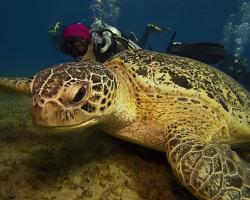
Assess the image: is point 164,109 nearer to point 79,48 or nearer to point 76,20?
point 79,48

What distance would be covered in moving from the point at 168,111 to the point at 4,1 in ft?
318

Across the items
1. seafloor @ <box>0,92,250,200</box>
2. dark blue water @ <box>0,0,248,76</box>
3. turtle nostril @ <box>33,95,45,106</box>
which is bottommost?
dark blue water @ <box>0,0,248,76</box>

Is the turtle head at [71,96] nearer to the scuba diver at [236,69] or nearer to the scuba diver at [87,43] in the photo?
the scuba diver at [87,43]

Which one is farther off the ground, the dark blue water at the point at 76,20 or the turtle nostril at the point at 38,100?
the turtle nostril at the point at 38,100

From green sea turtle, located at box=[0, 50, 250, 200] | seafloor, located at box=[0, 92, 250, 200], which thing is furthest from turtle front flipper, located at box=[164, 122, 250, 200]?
seafloor, located at box=[0, 92, 250, 200]

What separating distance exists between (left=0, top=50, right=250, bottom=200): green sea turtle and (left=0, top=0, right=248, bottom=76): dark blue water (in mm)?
17679

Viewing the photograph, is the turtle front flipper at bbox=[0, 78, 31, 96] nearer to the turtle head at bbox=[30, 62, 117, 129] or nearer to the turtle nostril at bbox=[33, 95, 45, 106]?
the turtle head at bbox=[30, 62, 117, 129]

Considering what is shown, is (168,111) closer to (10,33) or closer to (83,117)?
(83,117)

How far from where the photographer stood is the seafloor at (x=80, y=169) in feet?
8.11

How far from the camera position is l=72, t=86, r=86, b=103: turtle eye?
218 cm

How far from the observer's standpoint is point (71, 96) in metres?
2.14

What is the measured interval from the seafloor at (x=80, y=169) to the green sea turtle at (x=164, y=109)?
28 cm

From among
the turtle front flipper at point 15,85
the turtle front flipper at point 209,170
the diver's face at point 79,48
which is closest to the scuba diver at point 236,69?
the diver's face at point 79,48

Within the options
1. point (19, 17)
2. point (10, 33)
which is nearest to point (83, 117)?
point (19, 17)
